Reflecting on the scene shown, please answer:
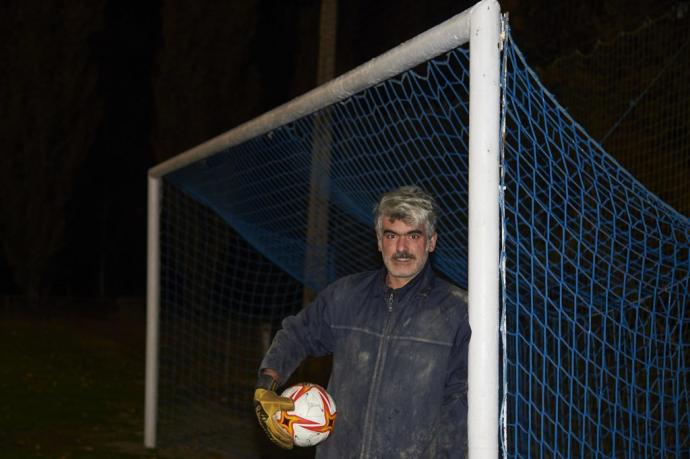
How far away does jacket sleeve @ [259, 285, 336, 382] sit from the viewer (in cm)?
333

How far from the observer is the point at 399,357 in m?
3.07

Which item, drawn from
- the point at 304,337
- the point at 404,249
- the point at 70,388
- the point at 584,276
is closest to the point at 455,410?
the point at 404,249

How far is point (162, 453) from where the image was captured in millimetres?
7285

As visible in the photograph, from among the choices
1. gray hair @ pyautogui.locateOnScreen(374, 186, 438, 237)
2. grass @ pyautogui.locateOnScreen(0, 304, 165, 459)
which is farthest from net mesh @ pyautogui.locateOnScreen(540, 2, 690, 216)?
gray hair @ pyautogui.locateOnScreen(374, 186, 438, 237)

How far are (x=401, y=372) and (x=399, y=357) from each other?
53mm

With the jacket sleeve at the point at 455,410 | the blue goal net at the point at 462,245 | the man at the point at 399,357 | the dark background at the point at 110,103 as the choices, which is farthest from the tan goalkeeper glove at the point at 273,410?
the dark background at the point at 110,103

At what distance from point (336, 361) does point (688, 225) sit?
184cm

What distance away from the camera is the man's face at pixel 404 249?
3.08m

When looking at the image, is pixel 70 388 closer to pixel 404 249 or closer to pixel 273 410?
pixel 273 410

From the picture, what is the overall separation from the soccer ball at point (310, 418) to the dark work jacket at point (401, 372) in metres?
0.05

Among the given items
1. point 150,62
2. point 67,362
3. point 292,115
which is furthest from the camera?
point 150,62

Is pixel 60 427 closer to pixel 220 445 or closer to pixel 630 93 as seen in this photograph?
pixel 220 445

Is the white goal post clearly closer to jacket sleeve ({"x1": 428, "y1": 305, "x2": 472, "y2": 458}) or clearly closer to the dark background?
jacket sleeve ({"x1": 428, "y1": 305, "x2": 472, "y2": 458})

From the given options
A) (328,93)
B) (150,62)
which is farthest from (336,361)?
(150,62)
